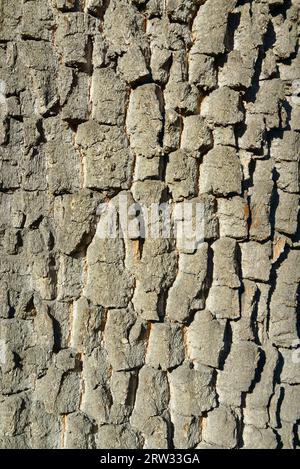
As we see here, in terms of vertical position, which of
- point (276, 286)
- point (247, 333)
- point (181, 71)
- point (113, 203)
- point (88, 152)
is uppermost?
point (181, 71)

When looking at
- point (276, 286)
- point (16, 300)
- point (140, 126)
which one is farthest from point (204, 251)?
point (16, 300)

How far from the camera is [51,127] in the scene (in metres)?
1.26

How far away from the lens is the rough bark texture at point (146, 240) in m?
1.24

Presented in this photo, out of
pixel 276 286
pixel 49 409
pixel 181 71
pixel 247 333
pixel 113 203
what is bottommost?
pixel 49 409

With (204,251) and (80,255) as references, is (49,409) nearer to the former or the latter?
(80,255)

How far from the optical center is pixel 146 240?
1298 millimetres

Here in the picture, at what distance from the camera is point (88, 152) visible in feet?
4.17

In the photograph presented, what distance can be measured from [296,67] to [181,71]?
30cm

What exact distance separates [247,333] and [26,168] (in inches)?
24.1

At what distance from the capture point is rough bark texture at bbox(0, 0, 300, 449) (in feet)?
4.07

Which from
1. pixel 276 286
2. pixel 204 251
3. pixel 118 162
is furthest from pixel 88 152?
pixel 276 286

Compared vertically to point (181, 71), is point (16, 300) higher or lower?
lower

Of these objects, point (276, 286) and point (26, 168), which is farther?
point (276, 286)

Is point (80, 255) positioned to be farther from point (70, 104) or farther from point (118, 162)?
point (70, 104)
